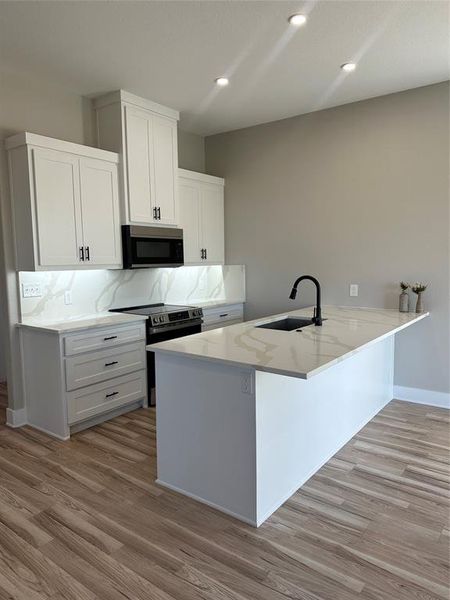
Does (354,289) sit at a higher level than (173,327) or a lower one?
higher

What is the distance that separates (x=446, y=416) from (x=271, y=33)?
3.28 m

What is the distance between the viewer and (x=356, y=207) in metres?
4.09

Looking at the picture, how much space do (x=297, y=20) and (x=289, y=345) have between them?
1991mm

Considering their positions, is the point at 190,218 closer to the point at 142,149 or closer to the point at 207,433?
the point at 142,149

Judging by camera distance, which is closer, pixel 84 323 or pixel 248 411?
pixel 248 411

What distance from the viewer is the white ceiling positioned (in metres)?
2.48

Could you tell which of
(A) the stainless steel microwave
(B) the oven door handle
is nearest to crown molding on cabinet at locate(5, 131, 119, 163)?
(A) the stainless steel microwave

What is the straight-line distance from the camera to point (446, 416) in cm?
360

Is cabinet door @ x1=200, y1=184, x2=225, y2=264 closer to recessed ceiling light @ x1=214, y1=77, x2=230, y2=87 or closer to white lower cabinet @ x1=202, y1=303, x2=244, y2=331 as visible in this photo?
white lower cabinet @ x1=202, y1=303, x2=244, y2=331

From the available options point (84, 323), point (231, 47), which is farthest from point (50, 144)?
point (231, 47)

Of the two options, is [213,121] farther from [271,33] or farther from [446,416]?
[446,416]

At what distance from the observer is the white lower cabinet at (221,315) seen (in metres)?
4.55

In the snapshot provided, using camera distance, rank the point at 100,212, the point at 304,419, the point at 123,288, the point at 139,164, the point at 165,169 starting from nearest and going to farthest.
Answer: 1. the point at 304,419
2. the point at 100,212
3. the point at 139,164
4. the point at 165,169
5. the point at 123,288

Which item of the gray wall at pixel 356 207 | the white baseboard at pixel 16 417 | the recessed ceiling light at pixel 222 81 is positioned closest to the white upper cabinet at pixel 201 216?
the gray wall at pixel 356 207
